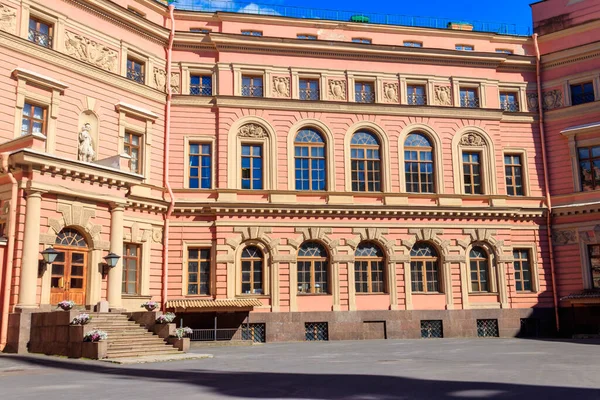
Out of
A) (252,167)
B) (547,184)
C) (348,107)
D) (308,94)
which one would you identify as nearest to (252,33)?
(308,94)

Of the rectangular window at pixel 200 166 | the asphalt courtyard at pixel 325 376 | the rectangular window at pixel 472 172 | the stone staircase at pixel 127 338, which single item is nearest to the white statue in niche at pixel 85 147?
the rectangular window at pixel 200 166

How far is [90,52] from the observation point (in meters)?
26.6

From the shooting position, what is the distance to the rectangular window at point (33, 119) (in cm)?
2384

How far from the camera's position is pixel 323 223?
29922mm

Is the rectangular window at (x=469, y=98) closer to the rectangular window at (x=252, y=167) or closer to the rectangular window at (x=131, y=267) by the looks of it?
the rectangular window at (x=252, y=167)

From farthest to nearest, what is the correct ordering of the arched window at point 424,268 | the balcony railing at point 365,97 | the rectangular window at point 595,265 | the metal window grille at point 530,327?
1. the balcony railing at point 365,97
2. the metal window grille at point 530,327
3. the rectangular window at point 595,265
4. the arched window at point 424,268

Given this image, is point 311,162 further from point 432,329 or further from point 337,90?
point 432,329

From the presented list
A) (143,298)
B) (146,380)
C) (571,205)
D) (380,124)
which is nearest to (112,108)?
(143,298)

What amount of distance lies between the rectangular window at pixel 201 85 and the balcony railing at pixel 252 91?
176 cm

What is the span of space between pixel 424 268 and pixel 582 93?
13.0 m

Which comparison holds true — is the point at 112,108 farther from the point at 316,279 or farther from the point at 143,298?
the point at 316,279

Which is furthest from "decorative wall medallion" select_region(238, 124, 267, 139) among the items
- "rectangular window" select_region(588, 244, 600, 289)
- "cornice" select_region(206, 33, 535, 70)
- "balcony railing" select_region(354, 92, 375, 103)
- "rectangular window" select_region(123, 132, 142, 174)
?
"rectangular window" select_region(588, 244, 600, 289)

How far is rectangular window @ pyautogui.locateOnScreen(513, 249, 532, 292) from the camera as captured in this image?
1264 inches

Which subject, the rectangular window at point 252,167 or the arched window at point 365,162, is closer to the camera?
the rectangular window at point 252,167
